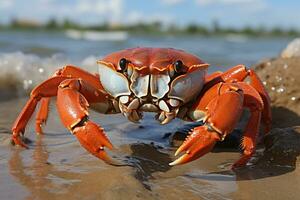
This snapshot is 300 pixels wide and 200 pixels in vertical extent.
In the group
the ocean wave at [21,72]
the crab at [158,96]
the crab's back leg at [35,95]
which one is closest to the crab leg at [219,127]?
the crab at [158,96]

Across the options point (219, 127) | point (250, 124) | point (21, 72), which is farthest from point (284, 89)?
point (21, 72)

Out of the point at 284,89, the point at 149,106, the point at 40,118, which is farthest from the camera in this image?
the point at 284,89

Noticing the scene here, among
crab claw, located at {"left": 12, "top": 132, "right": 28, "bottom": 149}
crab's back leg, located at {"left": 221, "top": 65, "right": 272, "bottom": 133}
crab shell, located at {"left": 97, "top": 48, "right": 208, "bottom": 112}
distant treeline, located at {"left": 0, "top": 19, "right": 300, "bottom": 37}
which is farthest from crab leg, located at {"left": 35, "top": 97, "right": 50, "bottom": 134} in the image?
distant treeline, located at {"left": 0, "top": 19, "right": 300, "bottom": 37}

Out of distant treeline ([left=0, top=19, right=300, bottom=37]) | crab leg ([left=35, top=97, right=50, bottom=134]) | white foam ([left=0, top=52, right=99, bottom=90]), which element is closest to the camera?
crab leg ([left=35, top=97, right=50, bottom=134])

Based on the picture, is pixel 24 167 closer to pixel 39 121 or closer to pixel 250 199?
pixel 39 121

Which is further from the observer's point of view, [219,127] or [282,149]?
[282,149]

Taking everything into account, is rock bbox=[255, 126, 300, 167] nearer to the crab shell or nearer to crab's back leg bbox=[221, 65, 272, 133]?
crab's back leg bbox=[221, 65, 272, 133]

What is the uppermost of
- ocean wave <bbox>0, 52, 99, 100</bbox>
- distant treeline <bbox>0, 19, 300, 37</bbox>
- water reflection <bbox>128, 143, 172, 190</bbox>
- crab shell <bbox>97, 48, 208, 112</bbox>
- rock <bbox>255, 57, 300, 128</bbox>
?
crab shell <bbox>97, 48, 208, 112</bbox>

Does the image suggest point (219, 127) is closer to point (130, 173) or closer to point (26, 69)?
point (130, 173)
